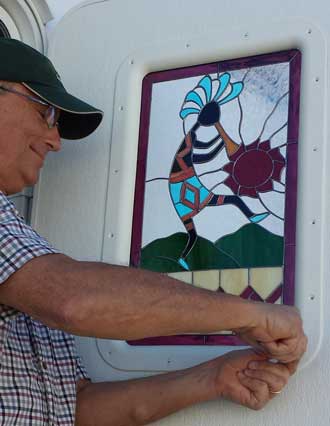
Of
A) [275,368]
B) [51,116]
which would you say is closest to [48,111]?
[51,116]

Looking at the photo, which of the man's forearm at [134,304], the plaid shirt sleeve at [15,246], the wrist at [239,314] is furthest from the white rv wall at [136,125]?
the plaid shirt sleeve at [15,246]

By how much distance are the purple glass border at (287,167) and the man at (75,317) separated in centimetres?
12

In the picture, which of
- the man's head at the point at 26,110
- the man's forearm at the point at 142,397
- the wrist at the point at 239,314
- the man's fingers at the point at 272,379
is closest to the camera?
the wrist at the point at 239,314

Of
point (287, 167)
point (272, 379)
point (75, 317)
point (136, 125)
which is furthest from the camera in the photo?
point (136, 125)

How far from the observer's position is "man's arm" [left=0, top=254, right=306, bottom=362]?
165 cm

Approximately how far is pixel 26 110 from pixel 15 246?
23.0 inches

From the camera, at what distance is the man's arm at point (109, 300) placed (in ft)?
5.41

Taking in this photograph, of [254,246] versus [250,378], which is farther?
[254,246]

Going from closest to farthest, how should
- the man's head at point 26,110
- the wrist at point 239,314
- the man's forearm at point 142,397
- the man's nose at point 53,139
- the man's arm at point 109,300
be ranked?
the man's arm at point 109,300 → the wrist at point 239,314 → the man's forearm at point 142,397 → the man's head at point 26,110 → the man's nose at point 53,139

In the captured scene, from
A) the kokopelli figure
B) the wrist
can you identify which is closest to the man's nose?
the kokopelli figure

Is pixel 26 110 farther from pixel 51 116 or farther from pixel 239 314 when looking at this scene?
pixel 239 314

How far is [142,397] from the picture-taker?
210cm

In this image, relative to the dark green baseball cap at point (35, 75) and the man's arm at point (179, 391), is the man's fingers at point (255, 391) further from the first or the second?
the dark green baseball cap at point (35, 75)

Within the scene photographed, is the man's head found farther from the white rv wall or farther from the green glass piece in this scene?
the green glass piece
